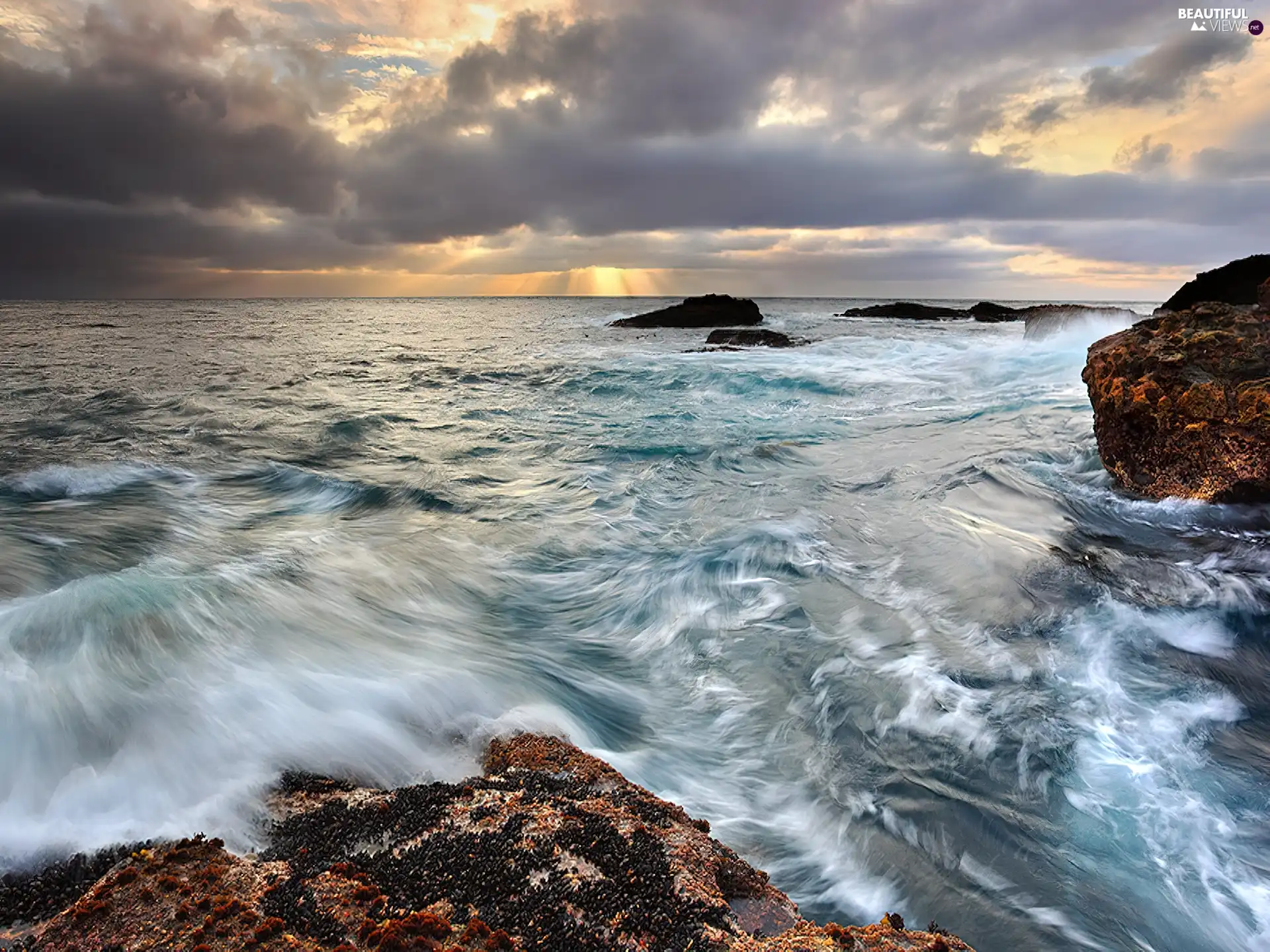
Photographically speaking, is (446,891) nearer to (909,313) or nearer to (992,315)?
(992,315)

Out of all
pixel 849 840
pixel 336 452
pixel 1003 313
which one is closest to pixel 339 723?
pixel 849 840

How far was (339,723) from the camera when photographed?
3561 mm

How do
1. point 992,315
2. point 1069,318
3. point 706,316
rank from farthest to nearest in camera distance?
point 992,315
point 706,316
point 1069,318

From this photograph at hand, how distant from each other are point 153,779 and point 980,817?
3.95 m

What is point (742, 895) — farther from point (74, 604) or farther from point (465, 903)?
point (74, 604)

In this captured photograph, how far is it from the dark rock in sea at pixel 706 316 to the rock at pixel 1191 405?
4029cm

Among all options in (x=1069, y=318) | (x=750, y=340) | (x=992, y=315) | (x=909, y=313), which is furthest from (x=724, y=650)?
(x=909, y=313)

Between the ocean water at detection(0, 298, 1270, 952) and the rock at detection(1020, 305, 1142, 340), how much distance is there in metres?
17.3

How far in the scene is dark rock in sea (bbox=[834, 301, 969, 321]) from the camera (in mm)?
59312

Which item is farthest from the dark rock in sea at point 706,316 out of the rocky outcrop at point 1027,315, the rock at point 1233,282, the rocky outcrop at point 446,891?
the rocky outcrop at point 446,891

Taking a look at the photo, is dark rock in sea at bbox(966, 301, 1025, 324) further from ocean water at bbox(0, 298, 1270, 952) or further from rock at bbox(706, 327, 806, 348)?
ocean water at bbox(0, 298, 1270, 952)

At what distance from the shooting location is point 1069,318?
25.5 m

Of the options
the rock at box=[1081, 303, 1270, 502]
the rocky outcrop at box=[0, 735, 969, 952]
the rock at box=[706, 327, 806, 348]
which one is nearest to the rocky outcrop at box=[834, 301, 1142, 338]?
the rock at box=[706, 327, 806, 348]

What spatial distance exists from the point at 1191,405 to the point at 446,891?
7.97m
